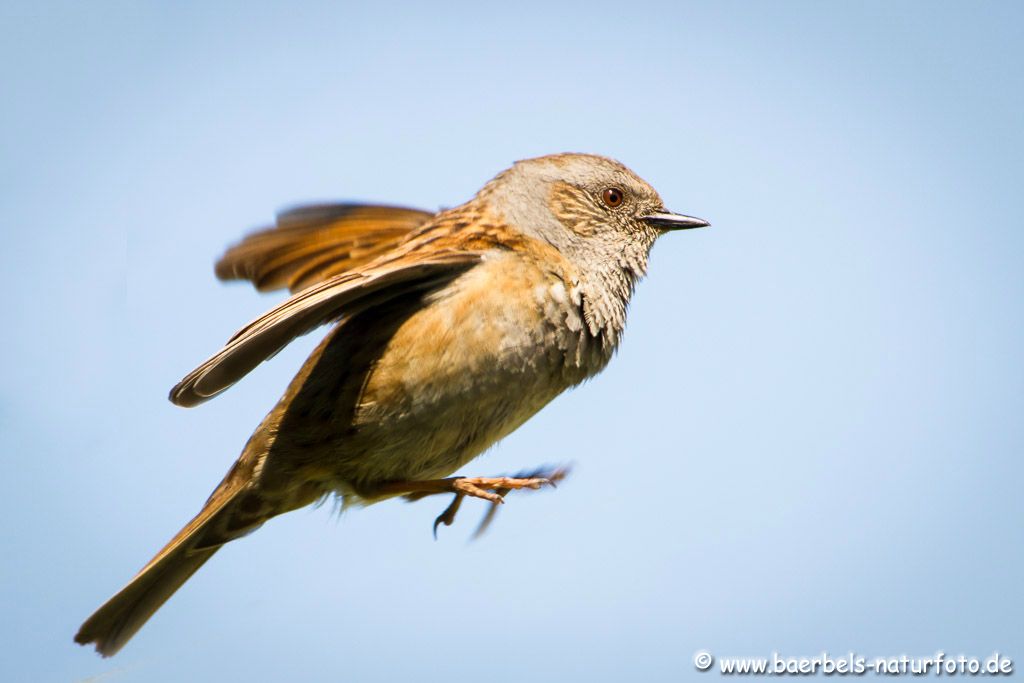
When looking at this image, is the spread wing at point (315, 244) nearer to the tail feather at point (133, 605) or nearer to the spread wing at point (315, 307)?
the spread wing at point (315, 307)

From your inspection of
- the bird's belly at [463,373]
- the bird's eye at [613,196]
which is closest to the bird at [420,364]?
the bird's belly at [463,373]

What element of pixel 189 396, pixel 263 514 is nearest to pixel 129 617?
pixel 263 514

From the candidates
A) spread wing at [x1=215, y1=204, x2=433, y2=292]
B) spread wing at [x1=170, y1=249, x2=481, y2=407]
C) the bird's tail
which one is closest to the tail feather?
the bird's tail

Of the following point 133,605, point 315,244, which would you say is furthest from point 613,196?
point 133,605

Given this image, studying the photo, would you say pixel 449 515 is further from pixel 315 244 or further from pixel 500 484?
pixel 315 244

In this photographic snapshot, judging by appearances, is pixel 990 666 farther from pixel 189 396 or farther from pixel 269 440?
pixel 189 396

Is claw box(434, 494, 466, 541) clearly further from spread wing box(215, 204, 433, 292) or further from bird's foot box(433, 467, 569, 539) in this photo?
spread wing box(215, 204, 433, 292)
